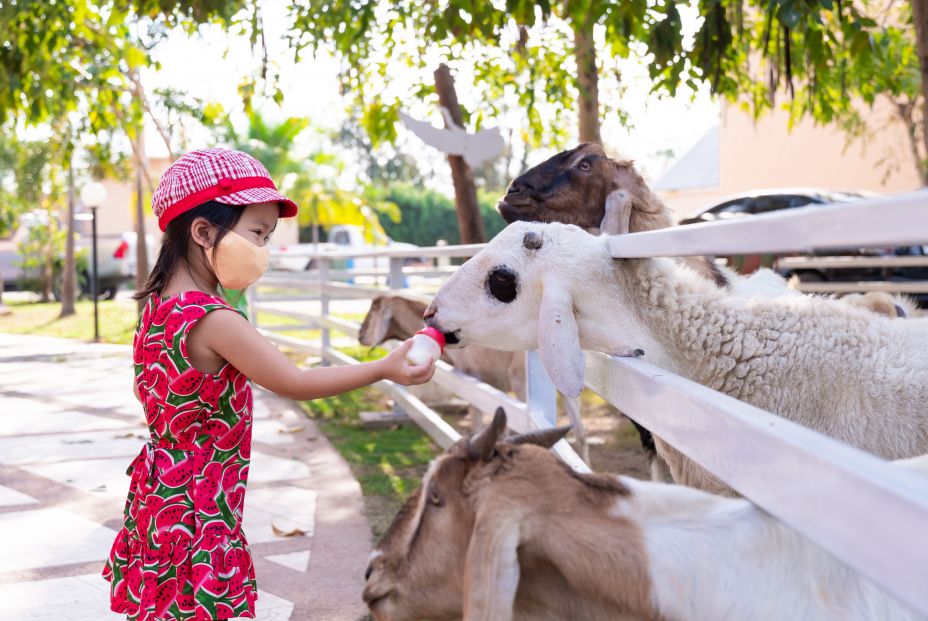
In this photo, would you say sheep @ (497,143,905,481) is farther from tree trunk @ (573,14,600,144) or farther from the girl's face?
tree trunk @ (573,14,600,144)

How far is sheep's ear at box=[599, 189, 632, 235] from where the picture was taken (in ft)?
14.0

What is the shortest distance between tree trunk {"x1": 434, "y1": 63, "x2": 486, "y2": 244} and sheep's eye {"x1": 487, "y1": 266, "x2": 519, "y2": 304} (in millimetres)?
5971

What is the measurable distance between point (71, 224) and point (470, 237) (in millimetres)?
15599

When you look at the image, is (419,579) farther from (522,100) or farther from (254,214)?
(522,100)

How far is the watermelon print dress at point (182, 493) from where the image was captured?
2.43 meters

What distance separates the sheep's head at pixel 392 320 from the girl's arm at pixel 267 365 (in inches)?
175

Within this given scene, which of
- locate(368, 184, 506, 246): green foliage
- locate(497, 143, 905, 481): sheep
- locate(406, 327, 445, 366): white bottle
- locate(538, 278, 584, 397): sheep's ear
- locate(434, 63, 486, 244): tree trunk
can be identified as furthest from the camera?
locate(368, 184, 506, 246): green foliage

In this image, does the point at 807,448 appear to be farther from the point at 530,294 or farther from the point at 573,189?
the point at 573,189

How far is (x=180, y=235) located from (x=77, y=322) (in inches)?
671

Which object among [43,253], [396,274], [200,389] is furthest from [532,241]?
[43,253]

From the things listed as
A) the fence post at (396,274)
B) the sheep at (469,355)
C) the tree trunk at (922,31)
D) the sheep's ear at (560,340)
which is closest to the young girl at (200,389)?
the sheep's ear at (560,340)

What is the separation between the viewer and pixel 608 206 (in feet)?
14.4

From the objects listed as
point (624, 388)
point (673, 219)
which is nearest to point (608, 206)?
point (673, 219)

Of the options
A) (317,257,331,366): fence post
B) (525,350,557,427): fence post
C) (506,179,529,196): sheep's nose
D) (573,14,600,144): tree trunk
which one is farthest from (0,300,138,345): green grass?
(525,350,557,427): fence post
